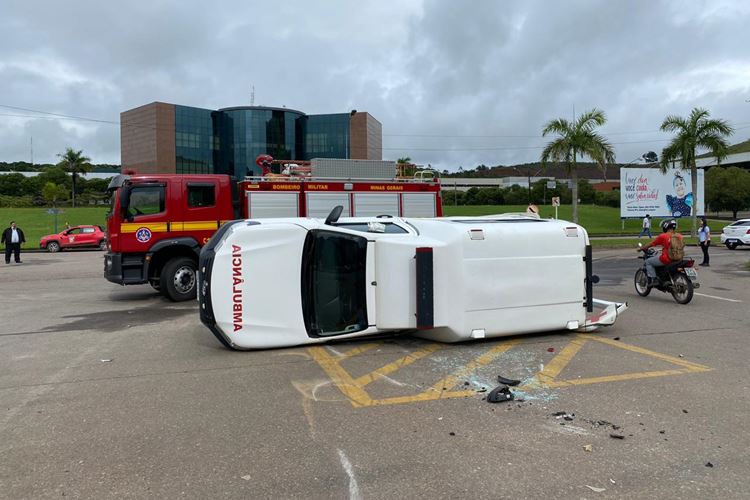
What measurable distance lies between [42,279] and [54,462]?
46.7ft

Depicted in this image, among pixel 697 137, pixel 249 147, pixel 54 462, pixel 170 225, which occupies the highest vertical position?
pixel 249 147

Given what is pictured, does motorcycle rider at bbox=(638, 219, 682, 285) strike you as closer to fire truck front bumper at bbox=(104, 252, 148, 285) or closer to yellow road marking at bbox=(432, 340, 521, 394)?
yellow road marking at bbox=(432, 340, 521, 394)

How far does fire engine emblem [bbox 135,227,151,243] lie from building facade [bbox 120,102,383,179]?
71290 mm

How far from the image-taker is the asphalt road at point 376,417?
3357 millimetres

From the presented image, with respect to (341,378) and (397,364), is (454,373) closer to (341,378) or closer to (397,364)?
(397,364)

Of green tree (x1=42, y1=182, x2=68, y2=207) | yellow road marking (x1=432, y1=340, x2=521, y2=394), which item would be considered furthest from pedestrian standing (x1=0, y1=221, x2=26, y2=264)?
green tree (x1=42, y1=182, x2=68, y2=207)

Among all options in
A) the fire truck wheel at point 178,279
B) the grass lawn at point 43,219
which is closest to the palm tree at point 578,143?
the fire truck wheel at point 178,279

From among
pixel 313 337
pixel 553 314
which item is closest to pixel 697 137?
pixel 553 314

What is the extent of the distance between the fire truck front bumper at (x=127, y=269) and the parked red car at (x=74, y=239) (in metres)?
22.4

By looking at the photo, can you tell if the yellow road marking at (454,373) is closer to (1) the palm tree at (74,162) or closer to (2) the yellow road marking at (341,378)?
(2) the yellow road marking at (341,378)

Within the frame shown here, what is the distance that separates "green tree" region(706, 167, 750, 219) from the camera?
59031mm

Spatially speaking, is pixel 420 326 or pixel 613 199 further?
pixel 613 199

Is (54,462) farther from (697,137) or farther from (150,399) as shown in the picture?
(697,137)

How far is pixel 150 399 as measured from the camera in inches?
192
